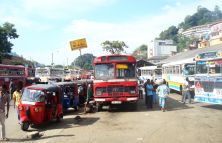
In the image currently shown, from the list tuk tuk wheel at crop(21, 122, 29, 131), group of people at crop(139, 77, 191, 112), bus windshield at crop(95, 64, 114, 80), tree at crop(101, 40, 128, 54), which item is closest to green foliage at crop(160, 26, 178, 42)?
tree at crop(101, 40, 128, 54)

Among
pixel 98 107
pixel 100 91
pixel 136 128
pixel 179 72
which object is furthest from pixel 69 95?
pixel 179 72

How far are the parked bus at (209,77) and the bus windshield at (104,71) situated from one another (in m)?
4.88

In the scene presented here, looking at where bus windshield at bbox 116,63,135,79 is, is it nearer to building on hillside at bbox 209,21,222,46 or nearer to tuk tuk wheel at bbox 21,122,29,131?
tuk tuk wheel at bbox 21,122,29,131

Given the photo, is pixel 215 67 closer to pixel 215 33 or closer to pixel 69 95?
pixel 69 95

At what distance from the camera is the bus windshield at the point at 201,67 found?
18312 millimetres

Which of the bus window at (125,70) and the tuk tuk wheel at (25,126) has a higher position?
the bus window at (125,70)

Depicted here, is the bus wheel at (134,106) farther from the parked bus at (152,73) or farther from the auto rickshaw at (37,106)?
the parked bus at (152,73)

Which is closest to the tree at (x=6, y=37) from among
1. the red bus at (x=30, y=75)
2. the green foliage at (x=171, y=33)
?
the red bus at (x=30, y=75)

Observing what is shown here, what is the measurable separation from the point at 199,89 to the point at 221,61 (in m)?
2.85

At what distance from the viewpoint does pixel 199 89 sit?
19016mm

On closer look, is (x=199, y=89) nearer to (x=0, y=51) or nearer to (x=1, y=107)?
(x=1, y=107)

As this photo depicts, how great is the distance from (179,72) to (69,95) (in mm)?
11298

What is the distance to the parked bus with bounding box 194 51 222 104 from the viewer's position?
1697 cm

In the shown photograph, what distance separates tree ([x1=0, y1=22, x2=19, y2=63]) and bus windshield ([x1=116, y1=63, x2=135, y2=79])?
40.1 meters
